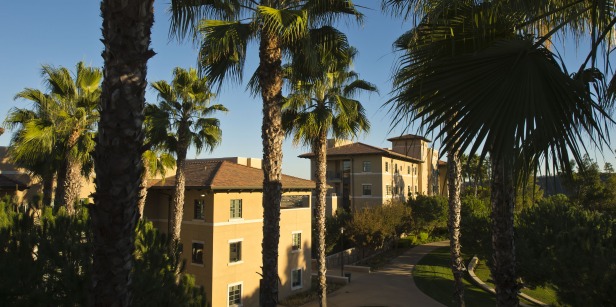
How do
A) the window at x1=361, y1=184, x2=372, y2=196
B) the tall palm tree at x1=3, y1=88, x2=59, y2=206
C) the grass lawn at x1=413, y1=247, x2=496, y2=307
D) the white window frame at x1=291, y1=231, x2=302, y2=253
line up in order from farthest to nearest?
the window at x1=361, y1=184, x2=372, y2=196
the white window frame at x1=291, y1=231, x2=302, y2=253
the grass lawn at x1=413, y1=247, x2=496, y2=307
the tall palm tree at x1=3, y1=88, x2=59, y2=206

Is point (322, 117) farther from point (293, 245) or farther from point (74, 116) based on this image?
point (293, 245)

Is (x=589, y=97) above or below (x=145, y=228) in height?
above

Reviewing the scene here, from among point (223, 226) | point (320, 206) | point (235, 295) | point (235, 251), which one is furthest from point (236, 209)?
point (320, 206)

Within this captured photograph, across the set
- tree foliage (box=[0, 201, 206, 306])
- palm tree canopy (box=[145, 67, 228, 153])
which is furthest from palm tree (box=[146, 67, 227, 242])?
tree foliage (box=[0, 201, 206, 306])

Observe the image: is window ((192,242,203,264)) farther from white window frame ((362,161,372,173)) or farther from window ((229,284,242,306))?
white window frame ((362,161,372,173))

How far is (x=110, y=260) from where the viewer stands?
3490mm

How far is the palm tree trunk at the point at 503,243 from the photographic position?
6254 mm

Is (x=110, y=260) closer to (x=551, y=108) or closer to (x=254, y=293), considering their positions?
(x=551, y=108)

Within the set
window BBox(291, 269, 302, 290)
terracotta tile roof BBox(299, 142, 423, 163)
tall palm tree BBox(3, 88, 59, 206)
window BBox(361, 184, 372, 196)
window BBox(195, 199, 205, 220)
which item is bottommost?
window BBox(291, 269, 302, 290)

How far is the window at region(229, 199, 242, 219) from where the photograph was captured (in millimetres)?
23245

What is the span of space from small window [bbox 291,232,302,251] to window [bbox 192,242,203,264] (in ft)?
22.8

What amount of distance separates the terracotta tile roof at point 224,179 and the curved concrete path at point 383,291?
7.26m

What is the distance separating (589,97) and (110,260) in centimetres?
424

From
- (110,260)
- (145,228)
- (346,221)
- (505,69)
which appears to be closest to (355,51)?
(145,228)
